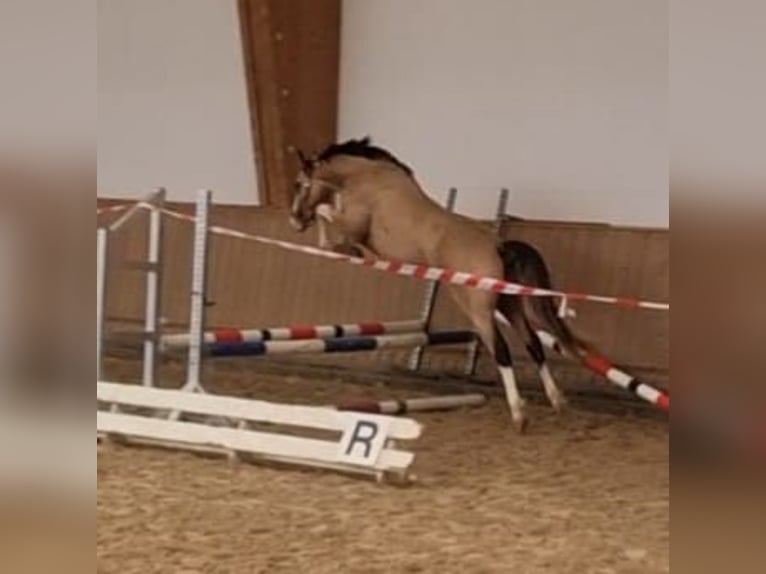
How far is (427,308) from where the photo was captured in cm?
555

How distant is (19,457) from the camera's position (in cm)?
72

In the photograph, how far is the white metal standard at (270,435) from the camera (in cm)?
370

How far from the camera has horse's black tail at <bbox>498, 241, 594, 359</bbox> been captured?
4.85 m

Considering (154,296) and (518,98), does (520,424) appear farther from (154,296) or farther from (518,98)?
(518,98)

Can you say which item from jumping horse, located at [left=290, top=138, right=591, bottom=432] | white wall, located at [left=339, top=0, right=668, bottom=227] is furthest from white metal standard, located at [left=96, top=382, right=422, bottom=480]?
white wall, located at [left=339, top=0, right=668, bottom=227]

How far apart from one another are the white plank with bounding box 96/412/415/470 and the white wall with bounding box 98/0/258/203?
2.29 meters

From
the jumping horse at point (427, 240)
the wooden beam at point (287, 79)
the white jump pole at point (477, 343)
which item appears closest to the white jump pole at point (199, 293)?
the jumping horse at point (427, 240)

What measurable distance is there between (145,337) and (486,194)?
5.82 ft

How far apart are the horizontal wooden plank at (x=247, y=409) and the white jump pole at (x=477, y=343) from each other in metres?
1.52

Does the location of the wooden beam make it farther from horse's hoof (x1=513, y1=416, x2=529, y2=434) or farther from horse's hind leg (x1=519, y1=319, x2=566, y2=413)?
horse's hoof (x1=513, y1=416, x2=529, y2=434)

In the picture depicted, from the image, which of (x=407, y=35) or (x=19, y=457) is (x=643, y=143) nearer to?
(x=407, y=35)

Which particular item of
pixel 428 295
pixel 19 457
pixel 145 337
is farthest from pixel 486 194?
pixel 19 457

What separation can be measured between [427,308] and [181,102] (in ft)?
5.49

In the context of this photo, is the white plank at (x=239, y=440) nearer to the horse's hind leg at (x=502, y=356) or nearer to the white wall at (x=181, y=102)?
the horse's hind leg at (x=502, y=356)
